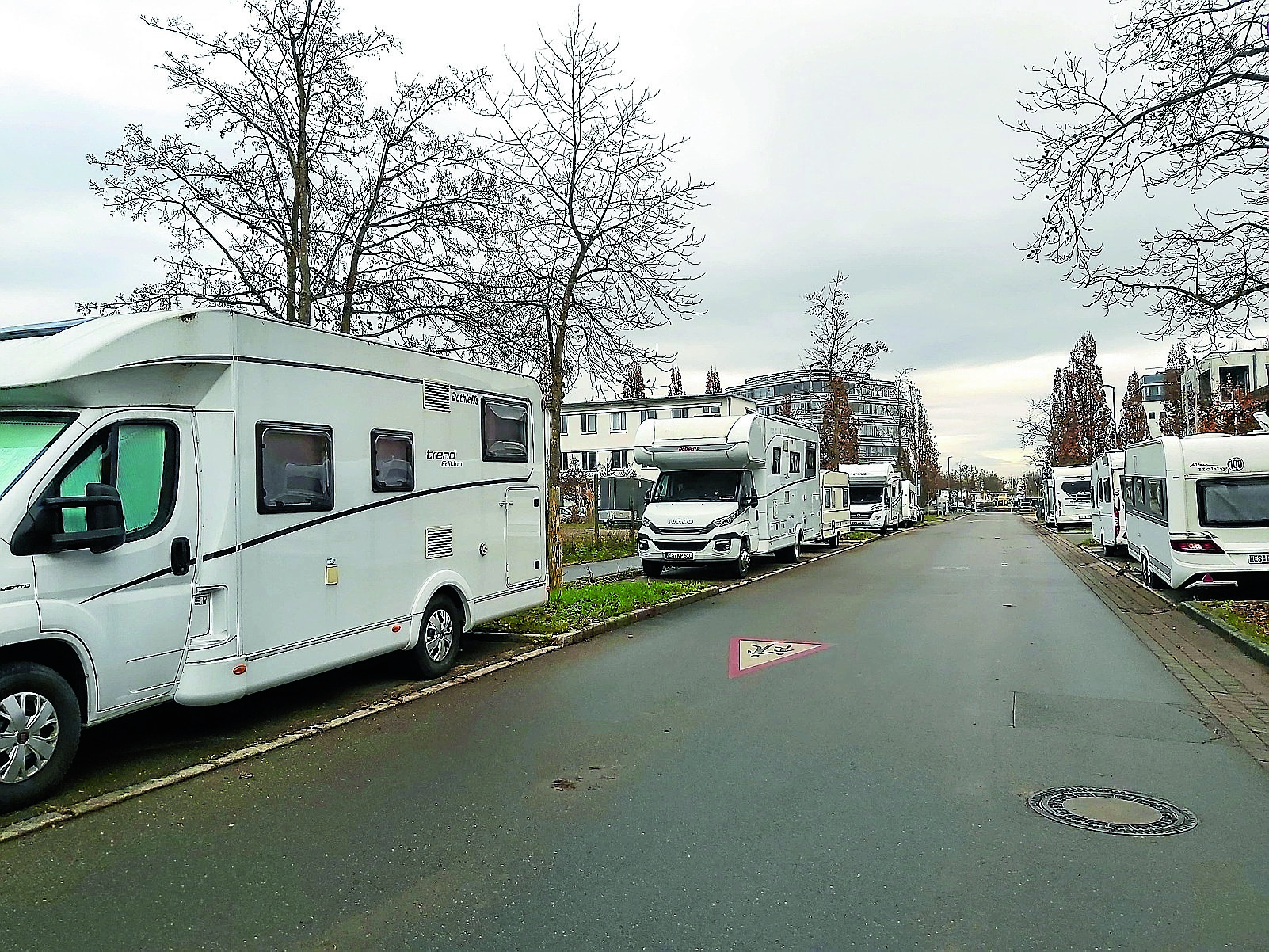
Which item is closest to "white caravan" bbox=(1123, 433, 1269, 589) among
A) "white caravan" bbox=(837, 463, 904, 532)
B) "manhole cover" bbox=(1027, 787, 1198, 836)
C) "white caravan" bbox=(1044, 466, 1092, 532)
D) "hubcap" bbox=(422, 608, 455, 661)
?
"manhole cover" bbox=(1027, 787, 1198, 836)

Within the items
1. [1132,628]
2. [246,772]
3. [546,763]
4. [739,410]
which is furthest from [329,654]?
[739,410]

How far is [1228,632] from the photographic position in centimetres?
1155

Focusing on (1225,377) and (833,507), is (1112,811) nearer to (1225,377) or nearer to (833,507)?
(833,507)

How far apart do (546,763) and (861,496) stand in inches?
1567

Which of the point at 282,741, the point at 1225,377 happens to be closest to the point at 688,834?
the point at 282,741

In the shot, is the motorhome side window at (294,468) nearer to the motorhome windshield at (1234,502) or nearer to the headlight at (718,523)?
the headlight at (718,523)

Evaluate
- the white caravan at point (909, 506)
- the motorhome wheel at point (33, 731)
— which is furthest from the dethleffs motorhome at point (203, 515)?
the white caravan at point (909, 506)

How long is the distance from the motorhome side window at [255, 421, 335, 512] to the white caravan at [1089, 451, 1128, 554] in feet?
73.7

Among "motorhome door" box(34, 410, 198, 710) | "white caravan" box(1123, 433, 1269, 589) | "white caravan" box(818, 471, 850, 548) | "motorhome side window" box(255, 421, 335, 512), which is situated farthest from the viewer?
"white caravan" box(818, 471, 850, 548)

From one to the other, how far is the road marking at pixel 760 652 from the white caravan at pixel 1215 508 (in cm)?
710

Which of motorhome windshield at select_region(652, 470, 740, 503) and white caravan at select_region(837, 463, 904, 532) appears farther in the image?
white caravan at select_region(837, 463, 904, 532)

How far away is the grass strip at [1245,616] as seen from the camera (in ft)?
36.1

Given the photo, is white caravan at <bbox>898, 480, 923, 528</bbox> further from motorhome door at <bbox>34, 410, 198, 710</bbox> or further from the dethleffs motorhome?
motorhome door at <bbox>34, 410, 198, 710</bbox>

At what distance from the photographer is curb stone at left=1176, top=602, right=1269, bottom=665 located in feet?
33.1
